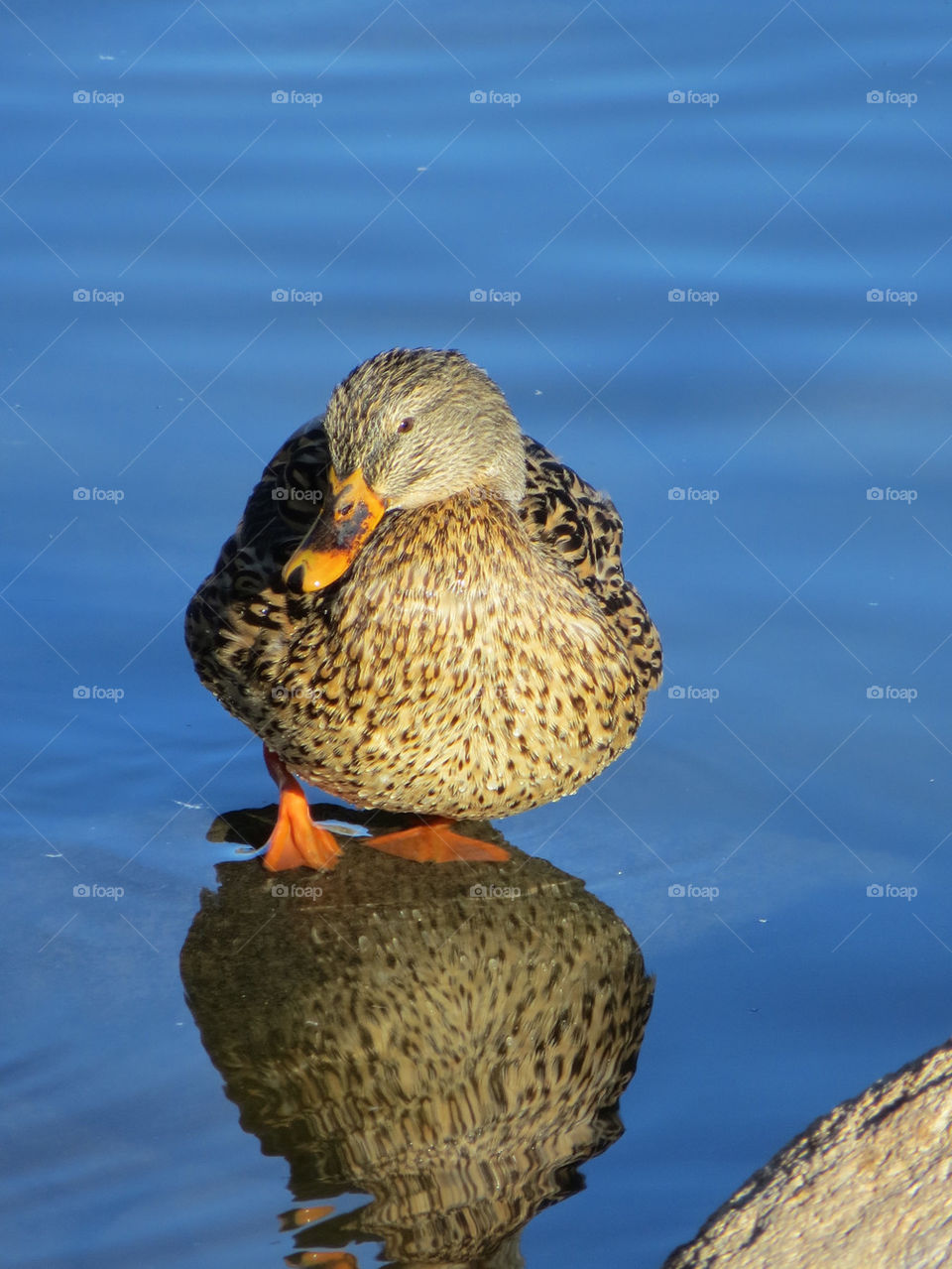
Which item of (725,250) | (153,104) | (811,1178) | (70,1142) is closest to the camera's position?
(811,1178)

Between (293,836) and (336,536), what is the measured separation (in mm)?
1010

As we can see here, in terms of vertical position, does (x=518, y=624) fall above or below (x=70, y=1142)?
above

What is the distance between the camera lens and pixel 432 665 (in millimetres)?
4051

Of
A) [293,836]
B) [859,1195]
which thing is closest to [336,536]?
[293,836]

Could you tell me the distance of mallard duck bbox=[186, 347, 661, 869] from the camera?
3943 mm

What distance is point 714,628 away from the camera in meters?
5.20

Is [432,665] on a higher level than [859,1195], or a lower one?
higher

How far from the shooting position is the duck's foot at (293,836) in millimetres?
4496

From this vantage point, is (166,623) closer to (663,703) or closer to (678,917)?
(663,703)

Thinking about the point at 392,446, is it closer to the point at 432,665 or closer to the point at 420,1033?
the point at 432,665

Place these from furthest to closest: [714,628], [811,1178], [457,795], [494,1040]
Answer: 1. [714,628]
2. [457,795]
3. [494,1040]
4. [811,1178]

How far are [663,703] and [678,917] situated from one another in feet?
2.97

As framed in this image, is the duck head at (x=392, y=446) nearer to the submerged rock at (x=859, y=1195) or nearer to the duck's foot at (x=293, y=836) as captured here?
the duck's foot at (x=293, y=836)

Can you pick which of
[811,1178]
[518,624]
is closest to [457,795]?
[518,624]
